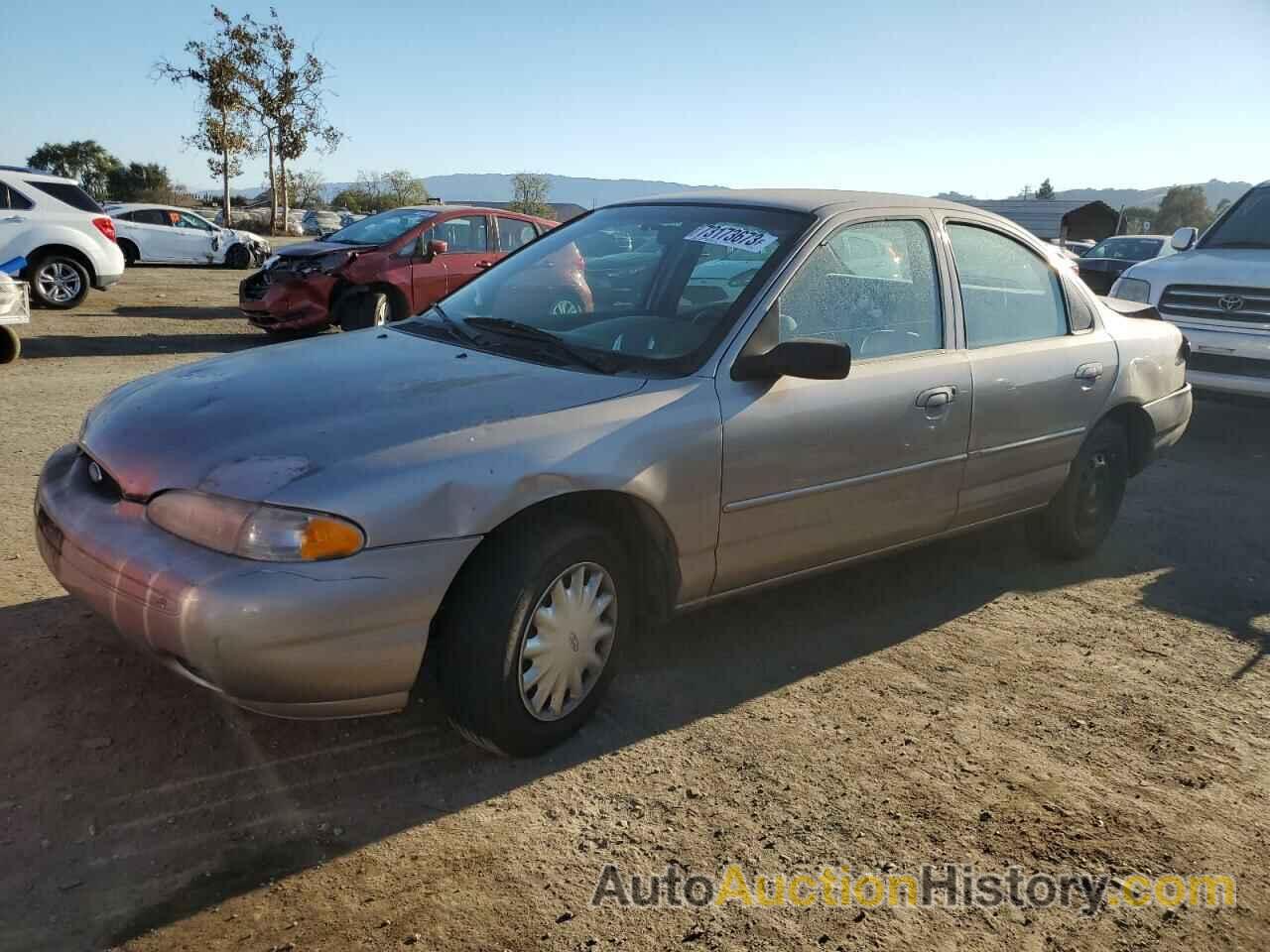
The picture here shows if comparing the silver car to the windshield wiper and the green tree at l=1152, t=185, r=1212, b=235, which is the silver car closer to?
the windshield wiper

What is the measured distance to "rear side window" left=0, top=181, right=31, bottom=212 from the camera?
40.1 feet

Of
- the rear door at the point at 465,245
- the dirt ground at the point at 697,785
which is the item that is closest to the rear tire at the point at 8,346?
the rear door at the point at 465,245

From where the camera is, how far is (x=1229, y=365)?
319 inches

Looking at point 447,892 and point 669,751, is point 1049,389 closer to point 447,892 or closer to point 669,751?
point 669,751

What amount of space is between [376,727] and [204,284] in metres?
17.5

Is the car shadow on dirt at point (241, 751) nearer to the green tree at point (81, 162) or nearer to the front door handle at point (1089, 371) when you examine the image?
the front door handle at point (1089, 371)

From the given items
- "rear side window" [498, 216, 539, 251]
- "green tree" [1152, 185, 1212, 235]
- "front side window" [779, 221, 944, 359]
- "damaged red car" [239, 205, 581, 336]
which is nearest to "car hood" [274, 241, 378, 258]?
"damaged red car" [239, 205, 581, 336]

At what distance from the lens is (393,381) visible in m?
3.22

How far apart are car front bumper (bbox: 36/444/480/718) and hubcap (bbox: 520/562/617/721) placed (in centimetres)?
35

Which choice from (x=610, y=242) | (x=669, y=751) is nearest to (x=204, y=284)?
(x=610, y=242)

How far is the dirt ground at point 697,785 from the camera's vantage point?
2475 millimetres

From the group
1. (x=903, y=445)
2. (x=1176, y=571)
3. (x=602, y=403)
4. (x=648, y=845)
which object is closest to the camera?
(x=648, y=845)

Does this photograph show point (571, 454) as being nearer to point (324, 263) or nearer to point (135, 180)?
point (324, 263)

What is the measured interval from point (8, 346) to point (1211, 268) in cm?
1037
